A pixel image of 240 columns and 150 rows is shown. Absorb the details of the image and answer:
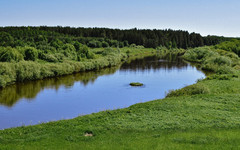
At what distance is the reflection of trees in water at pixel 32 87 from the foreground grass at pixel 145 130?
803 inches

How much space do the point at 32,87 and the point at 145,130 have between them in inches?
1370

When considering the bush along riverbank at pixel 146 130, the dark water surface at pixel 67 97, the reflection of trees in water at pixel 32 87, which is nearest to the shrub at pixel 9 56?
the reflection of trees in water at pixel 32 87

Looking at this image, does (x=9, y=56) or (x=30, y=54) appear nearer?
Result: (x=9, y=56)

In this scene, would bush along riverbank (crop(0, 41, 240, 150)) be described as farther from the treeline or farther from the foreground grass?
the treeline

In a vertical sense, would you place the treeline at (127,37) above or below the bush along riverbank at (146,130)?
above

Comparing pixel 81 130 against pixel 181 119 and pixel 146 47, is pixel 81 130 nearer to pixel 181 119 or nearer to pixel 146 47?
pixel 181 119

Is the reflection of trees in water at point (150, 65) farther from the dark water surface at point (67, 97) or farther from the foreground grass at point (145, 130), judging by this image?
the foreground grass at point (145, 130)

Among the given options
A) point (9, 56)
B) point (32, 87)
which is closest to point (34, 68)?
point (9, 56)

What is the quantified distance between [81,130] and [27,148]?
14.8 ft

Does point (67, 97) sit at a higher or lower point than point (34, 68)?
lower

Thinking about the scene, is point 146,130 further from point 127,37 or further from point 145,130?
point 127,37

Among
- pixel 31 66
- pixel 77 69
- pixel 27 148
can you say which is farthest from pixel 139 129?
pixel 77 69

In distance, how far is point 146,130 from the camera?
17797 mm

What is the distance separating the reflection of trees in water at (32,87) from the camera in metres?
39.0
